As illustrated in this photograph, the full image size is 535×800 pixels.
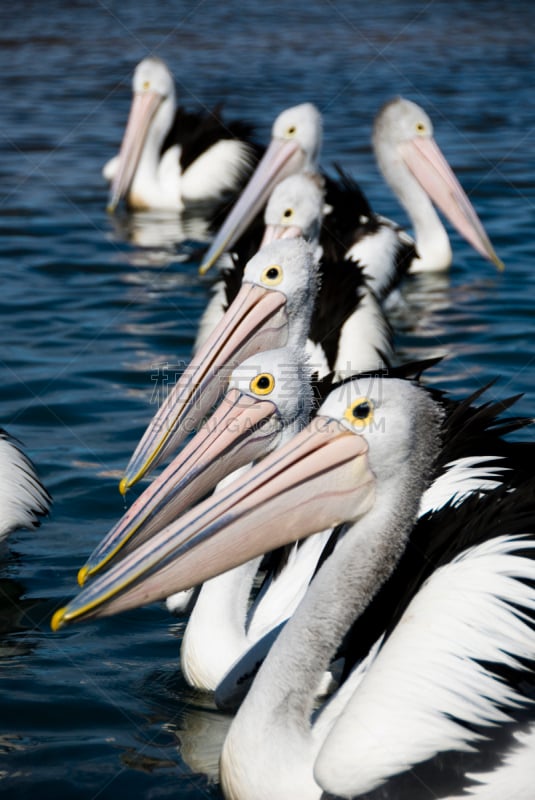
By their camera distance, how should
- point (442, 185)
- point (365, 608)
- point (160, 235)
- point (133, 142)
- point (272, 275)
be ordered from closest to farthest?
point (365, 608) < point (272, 275) < point (442, 185) < point (160, 235) < point (133, 142)

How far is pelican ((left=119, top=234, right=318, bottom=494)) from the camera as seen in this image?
4281 millimetres

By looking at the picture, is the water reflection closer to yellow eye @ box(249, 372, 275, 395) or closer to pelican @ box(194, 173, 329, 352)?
pelican @ box(194, 173, 329, 352)

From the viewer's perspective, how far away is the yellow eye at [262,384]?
11.8 ft

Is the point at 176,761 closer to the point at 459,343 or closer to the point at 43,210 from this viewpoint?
the point at 459,343

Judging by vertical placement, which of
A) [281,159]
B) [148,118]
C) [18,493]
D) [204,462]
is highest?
[204,462]

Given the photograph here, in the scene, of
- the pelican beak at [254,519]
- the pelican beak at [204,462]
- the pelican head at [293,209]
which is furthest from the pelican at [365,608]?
the pelican head at [293,209]

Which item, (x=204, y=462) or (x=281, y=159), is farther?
(x=281, y=159)

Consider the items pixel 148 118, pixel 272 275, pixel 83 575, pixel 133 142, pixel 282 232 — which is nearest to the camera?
pixel 83 575

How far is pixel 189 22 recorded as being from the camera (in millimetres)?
20000

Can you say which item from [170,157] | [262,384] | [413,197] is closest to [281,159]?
[413,197]

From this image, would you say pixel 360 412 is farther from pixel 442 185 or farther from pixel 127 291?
pixel 442 185

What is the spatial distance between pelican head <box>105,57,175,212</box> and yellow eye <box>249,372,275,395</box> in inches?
252

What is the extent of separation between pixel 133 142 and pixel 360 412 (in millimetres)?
7458

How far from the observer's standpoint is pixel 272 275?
14.3ft
